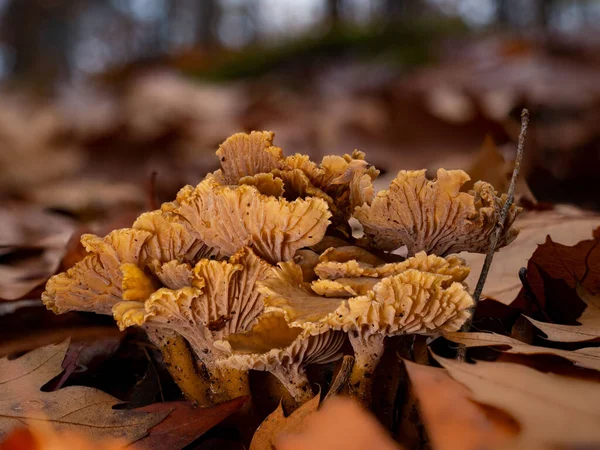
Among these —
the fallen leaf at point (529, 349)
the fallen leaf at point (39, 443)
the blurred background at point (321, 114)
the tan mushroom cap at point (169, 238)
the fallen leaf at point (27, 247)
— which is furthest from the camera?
the blurred background at point (321, 114)

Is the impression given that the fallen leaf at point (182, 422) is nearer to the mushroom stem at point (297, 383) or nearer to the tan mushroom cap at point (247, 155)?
the mushroom stem at point (297, 383)

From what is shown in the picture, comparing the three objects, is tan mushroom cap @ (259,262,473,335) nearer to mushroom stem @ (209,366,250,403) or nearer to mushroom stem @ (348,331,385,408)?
mushroom stem @ (348,331,385,408)

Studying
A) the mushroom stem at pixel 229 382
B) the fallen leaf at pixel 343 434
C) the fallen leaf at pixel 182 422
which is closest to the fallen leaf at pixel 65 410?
the fallen leaf at pixel 182 422

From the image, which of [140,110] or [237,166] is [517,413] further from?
[140,110]

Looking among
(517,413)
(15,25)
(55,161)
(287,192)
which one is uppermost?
(15,25)

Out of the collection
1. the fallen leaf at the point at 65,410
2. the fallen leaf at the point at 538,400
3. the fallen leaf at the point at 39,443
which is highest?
the fallen leaf at the point at 538,400

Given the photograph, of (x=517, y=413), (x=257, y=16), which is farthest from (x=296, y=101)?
(x=257, y=16)
